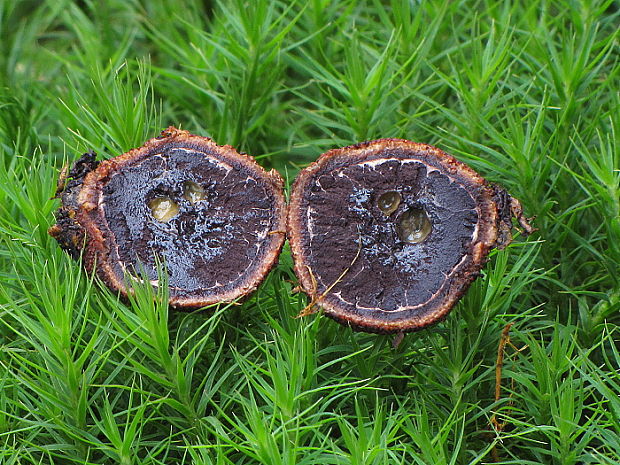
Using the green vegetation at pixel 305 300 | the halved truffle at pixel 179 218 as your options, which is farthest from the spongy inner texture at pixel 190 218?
the green vegetation at pixel 305 300

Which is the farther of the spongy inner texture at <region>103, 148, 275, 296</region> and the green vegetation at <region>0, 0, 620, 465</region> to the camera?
the spongy inner texture at <region>103, 148, 275, 296</region>

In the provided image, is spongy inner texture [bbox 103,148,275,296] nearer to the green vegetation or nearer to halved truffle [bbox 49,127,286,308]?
halved truffle [bbox 49,127,286,308]

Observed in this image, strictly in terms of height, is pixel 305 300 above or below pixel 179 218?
below

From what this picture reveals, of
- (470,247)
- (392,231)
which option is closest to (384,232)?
(392,231)

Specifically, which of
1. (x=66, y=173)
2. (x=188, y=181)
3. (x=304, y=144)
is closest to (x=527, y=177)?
(x=304, y=144)

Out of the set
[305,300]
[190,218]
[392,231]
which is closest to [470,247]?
[392,231]

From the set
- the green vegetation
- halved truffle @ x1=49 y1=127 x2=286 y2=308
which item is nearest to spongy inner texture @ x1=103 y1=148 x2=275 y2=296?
halved truffle @ x1=49 y1=127 x2=286 y2=308

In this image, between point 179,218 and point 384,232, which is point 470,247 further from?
point 179,218

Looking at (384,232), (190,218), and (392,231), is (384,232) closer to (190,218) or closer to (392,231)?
(392,231)
